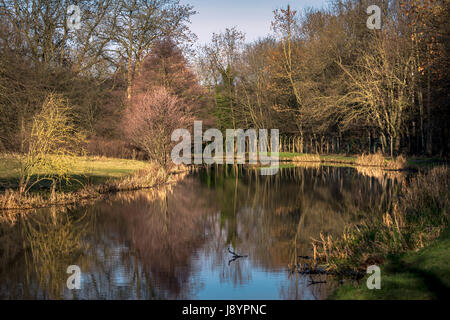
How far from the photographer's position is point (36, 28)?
32.0m

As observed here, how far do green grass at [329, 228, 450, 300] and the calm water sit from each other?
0.92 meters

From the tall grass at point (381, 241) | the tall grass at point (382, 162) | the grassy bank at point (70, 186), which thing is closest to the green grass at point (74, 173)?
the grassy bank at point (70, 186)

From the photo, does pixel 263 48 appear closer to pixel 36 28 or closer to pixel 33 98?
pixel 36 28

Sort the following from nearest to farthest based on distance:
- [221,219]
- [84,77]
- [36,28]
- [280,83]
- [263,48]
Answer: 1. [221,219]
2. [36,28]
3. [84,77]
4. [280,83]
5. [263,48]

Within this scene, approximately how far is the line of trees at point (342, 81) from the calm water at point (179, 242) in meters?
7.88

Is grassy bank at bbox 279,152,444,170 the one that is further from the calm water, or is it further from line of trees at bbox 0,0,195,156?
line of trees at bbox 0,0,195,156

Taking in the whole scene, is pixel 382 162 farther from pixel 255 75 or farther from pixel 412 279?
pixel 412 279

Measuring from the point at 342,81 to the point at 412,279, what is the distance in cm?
3305

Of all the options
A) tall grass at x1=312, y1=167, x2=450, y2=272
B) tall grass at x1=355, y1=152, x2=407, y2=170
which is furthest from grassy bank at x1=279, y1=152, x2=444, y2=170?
tall grass at x1=312, y1=167, x2=450, y2=272

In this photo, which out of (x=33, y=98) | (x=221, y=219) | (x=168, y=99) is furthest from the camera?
(x=168, y=99)

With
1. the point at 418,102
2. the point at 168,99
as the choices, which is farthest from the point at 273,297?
the point at 418,102

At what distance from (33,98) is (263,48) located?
37.5 meters

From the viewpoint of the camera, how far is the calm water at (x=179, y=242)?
26.6 ft
